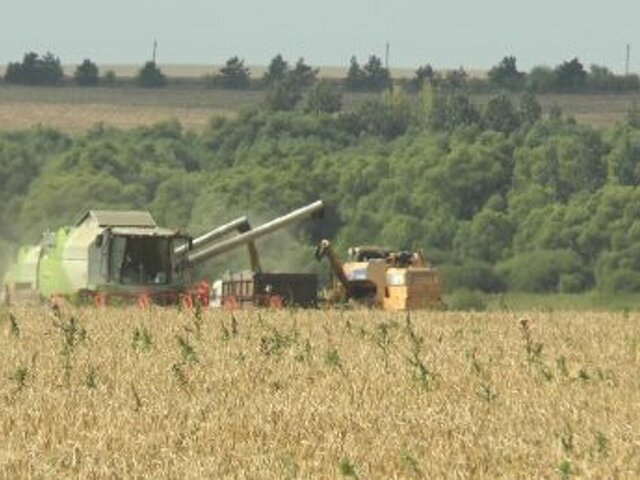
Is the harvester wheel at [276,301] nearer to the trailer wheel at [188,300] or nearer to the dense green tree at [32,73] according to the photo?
the trailer wheel at [188,300]

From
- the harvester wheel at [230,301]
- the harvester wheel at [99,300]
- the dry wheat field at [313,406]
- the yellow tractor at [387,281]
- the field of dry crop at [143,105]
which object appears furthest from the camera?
the field of dry crop at [143,105]

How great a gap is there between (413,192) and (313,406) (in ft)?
286

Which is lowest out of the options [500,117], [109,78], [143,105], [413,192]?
[413,192]

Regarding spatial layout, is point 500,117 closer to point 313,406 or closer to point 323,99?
point 323,99

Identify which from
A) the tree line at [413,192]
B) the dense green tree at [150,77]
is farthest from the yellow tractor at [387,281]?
the dense green tree at [150,77]

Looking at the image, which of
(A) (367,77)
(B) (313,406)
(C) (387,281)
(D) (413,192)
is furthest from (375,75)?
(B) (313,406)

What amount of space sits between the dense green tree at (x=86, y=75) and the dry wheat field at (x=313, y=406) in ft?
534

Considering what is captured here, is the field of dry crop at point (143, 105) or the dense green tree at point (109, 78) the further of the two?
the dense green tree at point (109, 78)

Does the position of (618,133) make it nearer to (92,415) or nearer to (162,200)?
(162,200)

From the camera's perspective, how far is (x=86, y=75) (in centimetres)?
18550

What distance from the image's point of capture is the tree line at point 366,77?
178000mm

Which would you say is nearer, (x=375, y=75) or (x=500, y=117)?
(x=500, y=117)

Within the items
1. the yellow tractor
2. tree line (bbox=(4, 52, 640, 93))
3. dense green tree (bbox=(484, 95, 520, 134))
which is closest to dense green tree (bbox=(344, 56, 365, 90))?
tree line (bbox=(4, 52, 640, 93))

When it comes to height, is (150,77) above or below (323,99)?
above
